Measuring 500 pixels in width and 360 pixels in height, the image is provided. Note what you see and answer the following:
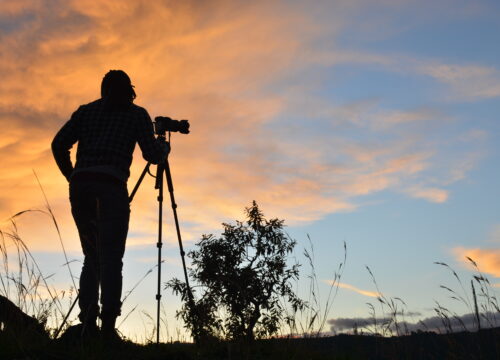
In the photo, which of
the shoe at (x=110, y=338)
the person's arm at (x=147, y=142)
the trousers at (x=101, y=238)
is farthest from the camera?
the person's arm at (x=147, y=142)

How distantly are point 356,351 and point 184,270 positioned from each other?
2.39 meters

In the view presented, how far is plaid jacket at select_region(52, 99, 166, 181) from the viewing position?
6.18 meters

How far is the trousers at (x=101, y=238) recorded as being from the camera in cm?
595

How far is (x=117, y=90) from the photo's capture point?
6.45 metres

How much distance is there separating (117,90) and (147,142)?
707 mm

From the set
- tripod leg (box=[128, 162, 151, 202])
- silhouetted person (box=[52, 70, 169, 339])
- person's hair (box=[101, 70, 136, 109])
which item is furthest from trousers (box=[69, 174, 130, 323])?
person's hair (box=[101, 70, 136, 109])

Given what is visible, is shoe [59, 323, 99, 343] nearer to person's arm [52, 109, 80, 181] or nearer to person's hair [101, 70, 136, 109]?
person's arm [52, 109, 80, 181]

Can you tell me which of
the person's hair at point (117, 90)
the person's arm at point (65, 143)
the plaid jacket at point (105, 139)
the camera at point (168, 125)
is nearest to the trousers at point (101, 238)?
the plaid jacket at point (105, 139)

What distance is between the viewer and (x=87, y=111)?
6.55m

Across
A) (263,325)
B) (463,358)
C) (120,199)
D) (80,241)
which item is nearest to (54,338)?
(80,241)

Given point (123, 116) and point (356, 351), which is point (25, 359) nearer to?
point (123, 116)

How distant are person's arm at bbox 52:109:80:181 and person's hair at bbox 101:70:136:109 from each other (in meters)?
0.46

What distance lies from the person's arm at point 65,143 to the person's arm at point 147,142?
81cm

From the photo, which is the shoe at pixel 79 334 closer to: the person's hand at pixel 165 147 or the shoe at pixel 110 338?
the shoe at pixel 110 338
